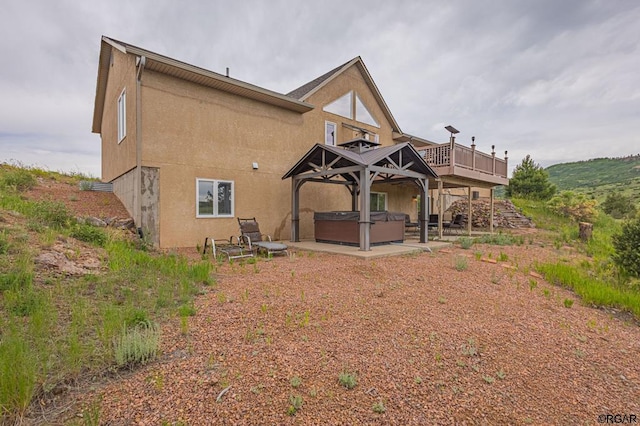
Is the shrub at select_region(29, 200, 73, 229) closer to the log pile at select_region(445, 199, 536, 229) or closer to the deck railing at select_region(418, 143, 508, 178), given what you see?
the deck railing at select_region(418, 143, 508, 178)

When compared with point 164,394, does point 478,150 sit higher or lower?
higher

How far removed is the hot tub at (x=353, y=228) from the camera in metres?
9.44

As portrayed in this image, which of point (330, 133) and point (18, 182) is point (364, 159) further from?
point (18, 182)

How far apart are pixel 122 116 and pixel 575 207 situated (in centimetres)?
2265

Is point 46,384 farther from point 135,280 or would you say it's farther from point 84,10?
point 84,10

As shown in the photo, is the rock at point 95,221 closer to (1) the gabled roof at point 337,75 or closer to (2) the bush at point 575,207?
(1) the gabled roof at point 337,75

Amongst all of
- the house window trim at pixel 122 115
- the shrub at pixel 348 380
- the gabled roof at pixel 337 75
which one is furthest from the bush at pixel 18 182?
the shrub at pixel 348 380

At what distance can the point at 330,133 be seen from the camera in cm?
1356

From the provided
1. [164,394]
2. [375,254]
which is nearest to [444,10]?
[375,254]

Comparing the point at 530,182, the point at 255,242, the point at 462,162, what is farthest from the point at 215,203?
the point at 530,182

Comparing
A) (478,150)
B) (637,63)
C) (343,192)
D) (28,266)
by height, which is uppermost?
(637,63)

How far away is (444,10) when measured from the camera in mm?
10352

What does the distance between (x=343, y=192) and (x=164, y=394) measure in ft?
39.7

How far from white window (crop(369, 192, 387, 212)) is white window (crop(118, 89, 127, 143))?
35.4 feet
